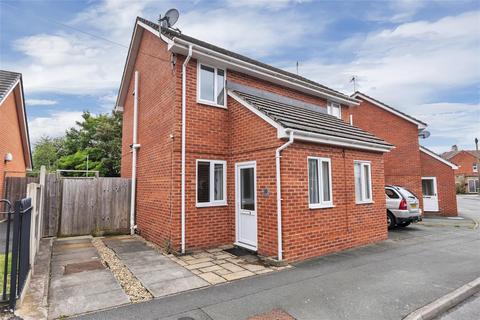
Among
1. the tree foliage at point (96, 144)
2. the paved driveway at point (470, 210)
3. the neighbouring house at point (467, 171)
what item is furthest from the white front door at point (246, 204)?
the neighbouring house at point (467, 171)

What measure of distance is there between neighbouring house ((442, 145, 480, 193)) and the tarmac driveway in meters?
48.8

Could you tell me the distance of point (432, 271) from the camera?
5812 millimetres

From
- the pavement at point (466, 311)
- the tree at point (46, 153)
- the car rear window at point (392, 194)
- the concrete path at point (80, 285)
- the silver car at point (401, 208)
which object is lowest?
the pavement at point (466, 311)

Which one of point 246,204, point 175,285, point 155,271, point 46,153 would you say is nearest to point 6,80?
point 155,271

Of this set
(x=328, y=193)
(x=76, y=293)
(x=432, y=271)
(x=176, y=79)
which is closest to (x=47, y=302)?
(x=76, y=293)

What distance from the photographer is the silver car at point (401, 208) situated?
437 inches

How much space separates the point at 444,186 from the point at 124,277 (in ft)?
60.1

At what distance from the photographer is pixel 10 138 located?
13.7 metres

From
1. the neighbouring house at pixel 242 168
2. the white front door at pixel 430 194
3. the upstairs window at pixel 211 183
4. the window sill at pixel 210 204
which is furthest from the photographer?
the white front door at pixel 430 194

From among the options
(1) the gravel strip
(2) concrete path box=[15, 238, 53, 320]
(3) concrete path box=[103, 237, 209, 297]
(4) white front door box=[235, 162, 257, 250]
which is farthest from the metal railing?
(4) white front door box=[235, 162, 257, 250]

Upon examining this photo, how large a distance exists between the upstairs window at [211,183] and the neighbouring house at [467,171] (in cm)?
5166

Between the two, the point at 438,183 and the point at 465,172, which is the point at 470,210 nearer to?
the point at 438,183

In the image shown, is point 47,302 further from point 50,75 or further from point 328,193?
point 50,75

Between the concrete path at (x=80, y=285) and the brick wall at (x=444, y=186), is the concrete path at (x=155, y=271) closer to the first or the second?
the concrete path at (x=80, y=285)
